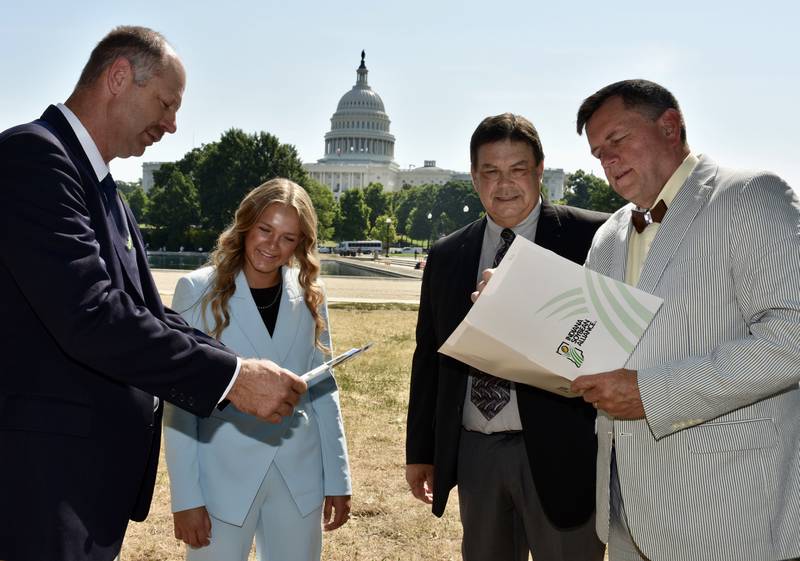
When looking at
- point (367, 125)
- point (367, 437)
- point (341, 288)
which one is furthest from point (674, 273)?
point (367, 125)

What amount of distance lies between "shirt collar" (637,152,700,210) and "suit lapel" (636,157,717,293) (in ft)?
0.22

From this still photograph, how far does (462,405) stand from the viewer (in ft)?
11.5

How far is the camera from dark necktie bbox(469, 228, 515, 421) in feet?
11.1

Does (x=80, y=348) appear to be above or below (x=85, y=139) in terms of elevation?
below

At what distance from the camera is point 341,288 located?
27109 millimetres

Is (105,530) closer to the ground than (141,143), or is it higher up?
closer to the ground

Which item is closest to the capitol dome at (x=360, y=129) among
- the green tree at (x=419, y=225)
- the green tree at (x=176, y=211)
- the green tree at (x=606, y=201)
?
the green tree at (x=419, y=225)

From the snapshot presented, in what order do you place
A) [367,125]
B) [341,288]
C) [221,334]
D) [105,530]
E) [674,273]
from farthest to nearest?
[367,125]
[341,288]
[221,334]
[674,273]
[105,530]

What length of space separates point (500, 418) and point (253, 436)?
1136 millimetres

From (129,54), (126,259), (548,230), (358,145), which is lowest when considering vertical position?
(126,259)

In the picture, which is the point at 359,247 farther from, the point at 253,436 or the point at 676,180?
the point at 676,180

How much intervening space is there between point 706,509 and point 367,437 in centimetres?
502

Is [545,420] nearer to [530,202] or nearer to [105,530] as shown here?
[530,202]

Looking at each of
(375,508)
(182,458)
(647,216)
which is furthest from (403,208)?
(647,216)
